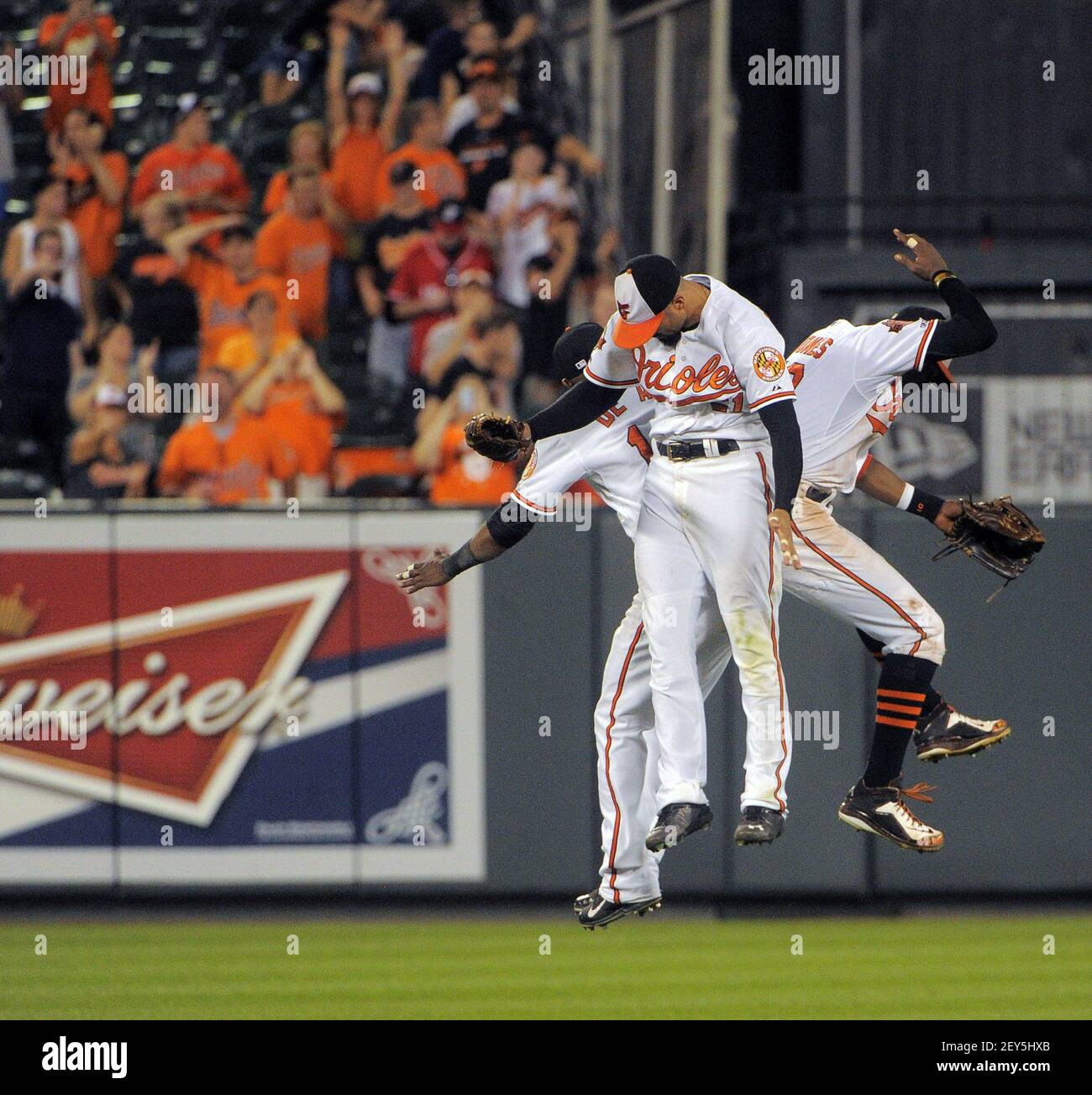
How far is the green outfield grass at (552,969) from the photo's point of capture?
1098cm

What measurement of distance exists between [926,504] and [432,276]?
762 cm

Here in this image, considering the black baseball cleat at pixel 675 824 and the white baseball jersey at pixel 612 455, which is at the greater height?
the white baseball jersey at pixel 612 455

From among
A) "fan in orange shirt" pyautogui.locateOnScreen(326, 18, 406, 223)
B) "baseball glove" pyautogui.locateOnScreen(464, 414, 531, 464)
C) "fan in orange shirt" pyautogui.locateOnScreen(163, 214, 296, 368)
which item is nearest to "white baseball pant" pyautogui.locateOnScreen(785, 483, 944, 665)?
"baseball glove" pyautogui.locateOnScreen(464, 414, 531, 464)

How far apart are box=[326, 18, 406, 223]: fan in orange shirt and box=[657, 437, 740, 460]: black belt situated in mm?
8617

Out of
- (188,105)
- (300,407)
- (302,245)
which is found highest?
(188,105)

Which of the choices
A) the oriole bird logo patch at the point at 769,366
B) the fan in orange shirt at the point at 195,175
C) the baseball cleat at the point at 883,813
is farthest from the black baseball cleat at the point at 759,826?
the fan in orange shirt at the point at 195,175

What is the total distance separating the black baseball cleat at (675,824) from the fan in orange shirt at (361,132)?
9.22 meters

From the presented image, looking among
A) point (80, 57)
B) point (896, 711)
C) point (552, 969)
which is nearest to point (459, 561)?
point (896, 711)

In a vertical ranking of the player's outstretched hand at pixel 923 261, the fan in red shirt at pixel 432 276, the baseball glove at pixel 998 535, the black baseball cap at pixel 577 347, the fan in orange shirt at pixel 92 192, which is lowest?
the baseball glove at pixel 998 535

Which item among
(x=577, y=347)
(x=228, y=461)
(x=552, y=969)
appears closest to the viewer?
(x=577, y=347)

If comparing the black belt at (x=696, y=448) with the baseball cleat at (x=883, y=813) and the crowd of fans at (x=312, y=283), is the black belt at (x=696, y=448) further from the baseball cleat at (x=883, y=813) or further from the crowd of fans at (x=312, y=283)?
the crowd of fans at (x=312, y=283)

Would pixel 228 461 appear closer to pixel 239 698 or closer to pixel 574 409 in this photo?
pixel 239 698

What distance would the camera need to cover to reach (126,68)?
17.6 meters

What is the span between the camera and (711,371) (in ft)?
20.6
